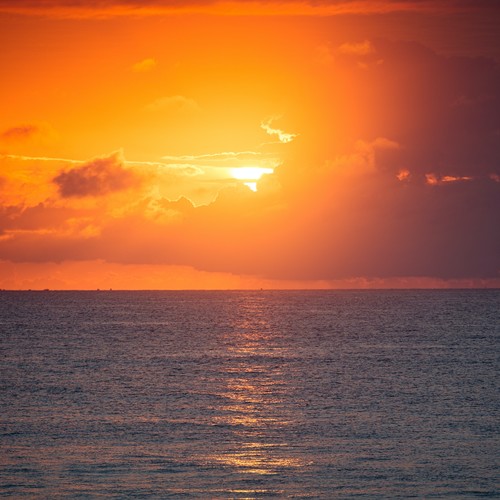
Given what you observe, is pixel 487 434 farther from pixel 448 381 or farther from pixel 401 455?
pixel 448 381

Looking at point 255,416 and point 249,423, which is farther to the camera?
point 255,416

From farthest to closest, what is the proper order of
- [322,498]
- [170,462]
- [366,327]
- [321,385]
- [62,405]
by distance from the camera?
[366,327]
[321,385]
[62,405]
[170,462]
[322,498]

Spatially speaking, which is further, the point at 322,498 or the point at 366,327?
the point at 366,327

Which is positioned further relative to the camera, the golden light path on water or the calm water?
the golden light path on water

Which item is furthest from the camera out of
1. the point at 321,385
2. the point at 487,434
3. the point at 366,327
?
the point at 366,327

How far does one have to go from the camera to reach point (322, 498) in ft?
140

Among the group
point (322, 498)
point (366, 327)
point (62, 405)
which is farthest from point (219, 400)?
point (366, 327)

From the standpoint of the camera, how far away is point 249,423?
6231 centimetres

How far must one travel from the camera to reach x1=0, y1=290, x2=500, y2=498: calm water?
4525cm

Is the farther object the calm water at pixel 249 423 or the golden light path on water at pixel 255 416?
the golden light path on water at pixel 255 416

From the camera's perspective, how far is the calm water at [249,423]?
148ft

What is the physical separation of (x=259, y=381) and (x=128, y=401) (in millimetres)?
18152

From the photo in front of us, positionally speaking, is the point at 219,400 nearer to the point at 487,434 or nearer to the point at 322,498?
the point at 487,434

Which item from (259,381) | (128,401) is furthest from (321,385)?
(128,401)
